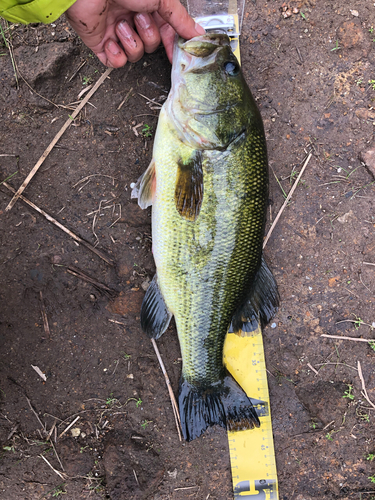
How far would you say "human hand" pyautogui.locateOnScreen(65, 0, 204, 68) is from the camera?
86.9 inches

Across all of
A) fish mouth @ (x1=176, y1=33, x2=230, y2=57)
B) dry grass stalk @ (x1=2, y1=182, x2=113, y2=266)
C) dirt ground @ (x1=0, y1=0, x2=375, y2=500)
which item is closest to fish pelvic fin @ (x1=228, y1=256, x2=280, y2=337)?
dirt ground @ (x1=0, y1=0, x2=375, y2=500)

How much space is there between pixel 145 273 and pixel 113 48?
1832 mm

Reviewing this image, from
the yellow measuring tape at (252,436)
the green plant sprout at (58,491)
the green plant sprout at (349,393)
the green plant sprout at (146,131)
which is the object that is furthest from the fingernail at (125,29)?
the green plant sprout at (58,491)

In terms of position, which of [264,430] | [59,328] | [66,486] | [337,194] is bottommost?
[264,430]

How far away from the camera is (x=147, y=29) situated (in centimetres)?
246

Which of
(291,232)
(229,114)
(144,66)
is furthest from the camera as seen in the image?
(291,232)

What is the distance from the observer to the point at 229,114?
2221 millimetres

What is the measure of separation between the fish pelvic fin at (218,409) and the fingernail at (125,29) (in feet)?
9.21

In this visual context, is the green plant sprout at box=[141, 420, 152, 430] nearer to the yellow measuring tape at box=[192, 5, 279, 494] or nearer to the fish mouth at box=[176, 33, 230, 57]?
the yellow measuring tape at box=[192, 5, 279, 494]

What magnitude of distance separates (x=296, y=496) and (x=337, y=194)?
9.15 ft

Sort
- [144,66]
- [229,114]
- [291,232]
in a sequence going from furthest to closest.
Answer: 1. [291,232]
2. [144,66]
3. [229,114]

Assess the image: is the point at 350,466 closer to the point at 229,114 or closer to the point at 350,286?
the point at 350,286

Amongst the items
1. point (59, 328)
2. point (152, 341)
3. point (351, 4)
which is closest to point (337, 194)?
point (351, 4)

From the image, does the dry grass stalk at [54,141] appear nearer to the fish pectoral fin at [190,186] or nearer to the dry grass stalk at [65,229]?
the dry grass stalk at [65,229]
